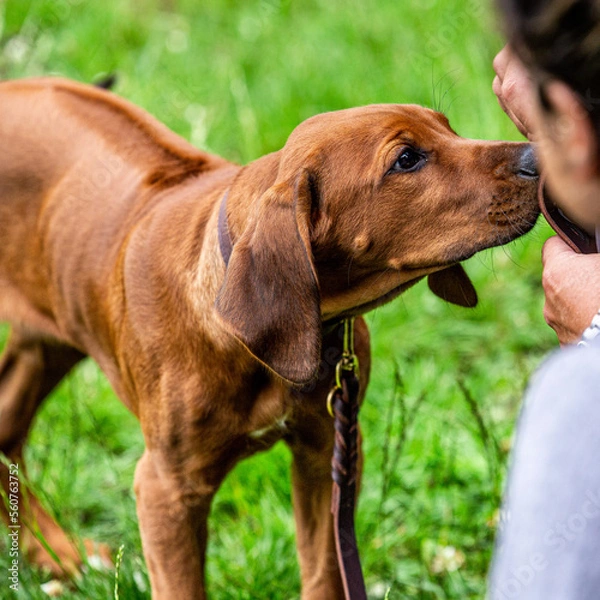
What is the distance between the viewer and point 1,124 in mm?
3172

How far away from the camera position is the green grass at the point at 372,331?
121 inches

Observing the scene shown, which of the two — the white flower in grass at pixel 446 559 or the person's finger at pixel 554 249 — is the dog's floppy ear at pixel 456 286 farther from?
the white flower in grass at pixel 446 559

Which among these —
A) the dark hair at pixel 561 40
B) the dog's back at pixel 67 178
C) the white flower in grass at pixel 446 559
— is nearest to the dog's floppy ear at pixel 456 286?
the dog's back at pixel 67 178

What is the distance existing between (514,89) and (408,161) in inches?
11.3

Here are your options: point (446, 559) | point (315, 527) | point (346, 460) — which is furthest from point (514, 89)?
point (446, 559)

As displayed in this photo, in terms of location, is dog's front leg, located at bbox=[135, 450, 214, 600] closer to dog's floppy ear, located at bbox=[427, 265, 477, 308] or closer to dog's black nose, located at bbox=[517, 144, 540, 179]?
dog's floppy ear, located at bbox=[427, 265, 477, 308]

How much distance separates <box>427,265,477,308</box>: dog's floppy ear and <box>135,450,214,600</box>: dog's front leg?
817 millimetres

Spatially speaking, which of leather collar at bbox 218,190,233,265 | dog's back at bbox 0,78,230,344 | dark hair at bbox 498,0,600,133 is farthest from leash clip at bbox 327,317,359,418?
dark hair at bbox 498,0,600,133

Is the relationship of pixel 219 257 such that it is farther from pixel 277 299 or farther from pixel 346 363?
pixel 346 363

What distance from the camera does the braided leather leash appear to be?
244 cm

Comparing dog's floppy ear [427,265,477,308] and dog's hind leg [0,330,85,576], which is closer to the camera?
dog's floppy ear [427,265,477,308]

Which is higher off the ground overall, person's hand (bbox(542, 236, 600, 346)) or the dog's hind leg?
person's hand (bbox(542, 236, 600, 346))

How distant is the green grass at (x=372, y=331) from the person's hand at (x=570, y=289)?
430 mm

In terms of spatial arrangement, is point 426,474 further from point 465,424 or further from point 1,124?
point 1,124
